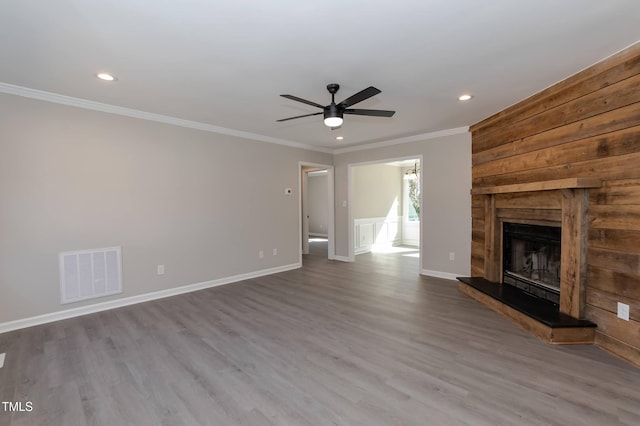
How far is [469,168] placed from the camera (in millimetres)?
4746

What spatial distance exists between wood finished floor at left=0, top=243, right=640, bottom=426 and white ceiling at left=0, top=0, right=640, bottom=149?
8.25 feet

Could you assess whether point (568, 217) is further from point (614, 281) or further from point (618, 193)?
point (614, 281)

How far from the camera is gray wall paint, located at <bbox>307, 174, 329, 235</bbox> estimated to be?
11.0 m

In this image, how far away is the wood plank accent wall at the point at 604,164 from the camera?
7.81 feet

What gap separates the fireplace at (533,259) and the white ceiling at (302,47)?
157 centimetres

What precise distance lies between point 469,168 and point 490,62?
7.90 ft

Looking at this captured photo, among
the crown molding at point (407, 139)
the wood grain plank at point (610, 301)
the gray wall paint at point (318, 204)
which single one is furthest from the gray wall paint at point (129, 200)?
the gray wall paint at point (318, 204)

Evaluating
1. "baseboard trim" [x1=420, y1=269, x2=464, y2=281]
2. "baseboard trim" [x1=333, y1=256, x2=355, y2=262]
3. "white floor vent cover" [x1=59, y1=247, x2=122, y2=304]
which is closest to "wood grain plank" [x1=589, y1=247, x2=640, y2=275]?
"baseboard trim" [x1=420, y1=269, x2=464, y2=281]

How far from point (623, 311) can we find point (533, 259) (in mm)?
1239

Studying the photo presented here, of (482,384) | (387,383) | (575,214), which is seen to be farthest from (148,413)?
(575,214)

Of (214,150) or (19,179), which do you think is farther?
(214,150)

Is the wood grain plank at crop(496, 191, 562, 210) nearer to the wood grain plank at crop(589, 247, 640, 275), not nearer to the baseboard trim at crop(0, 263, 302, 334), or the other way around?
the wood grain plank at crop(589, 247, 640, 275)

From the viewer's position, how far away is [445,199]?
5074 mm

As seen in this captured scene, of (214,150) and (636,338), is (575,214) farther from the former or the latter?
(214,150)
